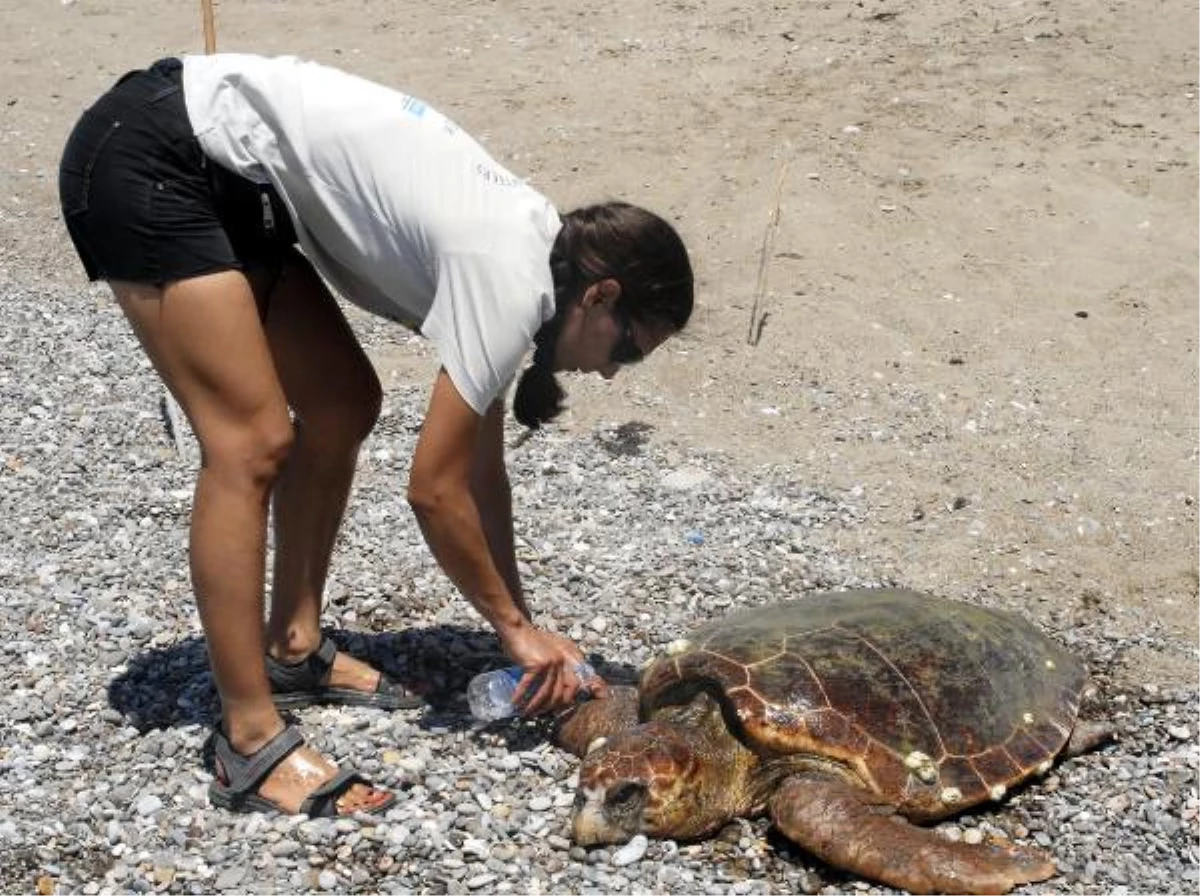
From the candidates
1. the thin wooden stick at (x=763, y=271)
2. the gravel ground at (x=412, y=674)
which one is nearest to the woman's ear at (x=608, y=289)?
the gravel ground at (x=412, y=674)

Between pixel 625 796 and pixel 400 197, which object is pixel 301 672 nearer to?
pixel 625 796

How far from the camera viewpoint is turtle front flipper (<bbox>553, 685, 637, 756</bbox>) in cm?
365

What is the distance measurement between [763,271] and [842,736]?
147 inches

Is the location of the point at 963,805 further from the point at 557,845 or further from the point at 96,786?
the point at 96,786

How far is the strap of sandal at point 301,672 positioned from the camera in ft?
12.4

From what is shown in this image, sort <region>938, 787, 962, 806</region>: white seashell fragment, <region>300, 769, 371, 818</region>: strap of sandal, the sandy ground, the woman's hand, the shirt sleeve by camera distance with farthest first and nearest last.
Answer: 1. the sandy ground
2. <region>938, 787, 962, 806</region>: white seashell fragment
3. <region>300, 769, 371, 818</region>: strap of sandal
4. the woman's hand
5. the shirt sleeve

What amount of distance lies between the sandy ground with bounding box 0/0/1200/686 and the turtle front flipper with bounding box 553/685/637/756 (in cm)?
137

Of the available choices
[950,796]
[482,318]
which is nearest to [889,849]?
[950,796]

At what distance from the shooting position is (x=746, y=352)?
6492 mm

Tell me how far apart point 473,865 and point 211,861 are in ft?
1.84

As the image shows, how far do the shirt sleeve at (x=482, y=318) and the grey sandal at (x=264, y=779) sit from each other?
1007 mm

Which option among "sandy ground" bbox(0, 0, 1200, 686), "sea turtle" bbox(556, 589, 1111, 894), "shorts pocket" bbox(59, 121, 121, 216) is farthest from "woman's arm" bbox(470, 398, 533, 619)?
"sandy ground" bbox(0, 0, 1200, 686)

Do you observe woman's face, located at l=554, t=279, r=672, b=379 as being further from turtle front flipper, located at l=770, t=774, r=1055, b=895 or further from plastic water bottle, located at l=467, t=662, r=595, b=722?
turtle front flipper, located at l=770, t=774, r=1055, b=895

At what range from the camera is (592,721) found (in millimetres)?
3666
